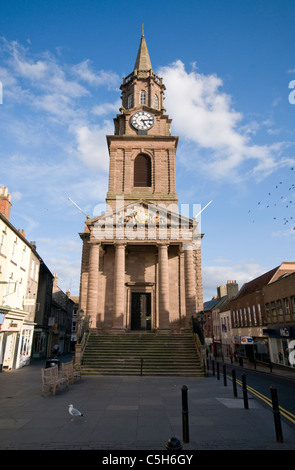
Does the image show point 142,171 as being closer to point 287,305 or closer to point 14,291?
point 14,291

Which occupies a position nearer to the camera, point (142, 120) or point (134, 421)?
point (134, 421)

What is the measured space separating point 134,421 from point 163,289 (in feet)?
54.7

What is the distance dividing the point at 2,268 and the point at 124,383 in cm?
1156

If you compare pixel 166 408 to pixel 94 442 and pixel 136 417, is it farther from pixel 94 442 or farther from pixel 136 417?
pixel 94 442

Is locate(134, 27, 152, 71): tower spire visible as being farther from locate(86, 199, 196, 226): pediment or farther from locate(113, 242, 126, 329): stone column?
locate(113, 242, 126, 329): stone column

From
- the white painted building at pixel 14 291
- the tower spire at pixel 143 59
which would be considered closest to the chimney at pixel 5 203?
the white painted building at pixel 14 291

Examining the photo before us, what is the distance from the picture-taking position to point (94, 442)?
21.3 feet

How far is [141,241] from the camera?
85.8 ft

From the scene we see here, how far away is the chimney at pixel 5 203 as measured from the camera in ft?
75.4

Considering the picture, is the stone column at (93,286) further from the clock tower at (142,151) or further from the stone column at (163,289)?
the clock tower at (142,151)

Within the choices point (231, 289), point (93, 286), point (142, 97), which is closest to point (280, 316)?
point (93, 286)

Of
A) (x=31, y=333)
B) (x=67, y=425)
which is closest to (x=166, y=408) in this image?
(x=67, y=425)

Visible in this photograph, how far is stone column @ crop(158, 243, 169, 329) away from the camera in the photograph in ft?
79.0
